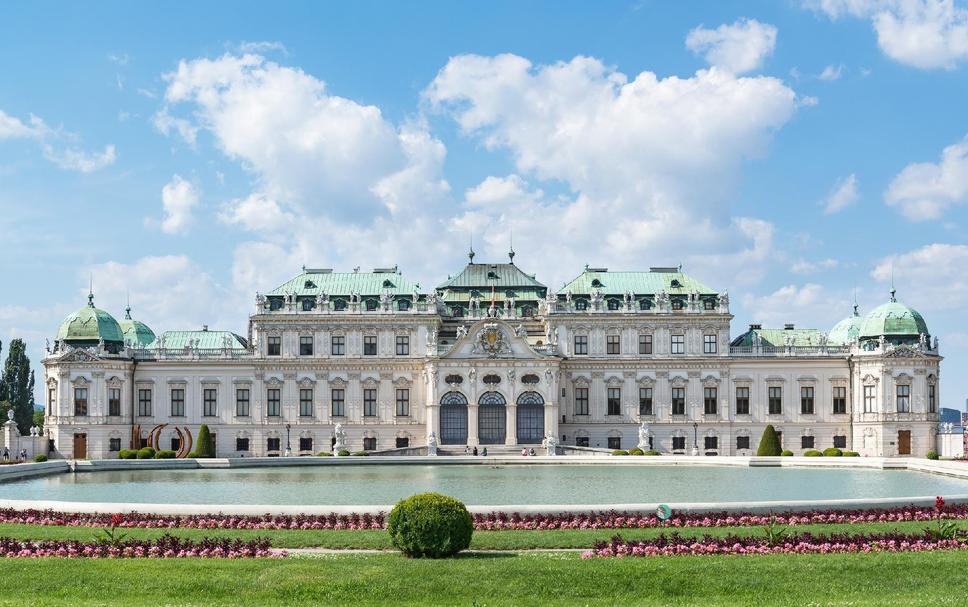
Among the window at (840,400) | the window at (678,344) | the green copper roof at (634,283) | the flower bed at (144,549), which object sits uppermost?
the green copper roof at (634,283)

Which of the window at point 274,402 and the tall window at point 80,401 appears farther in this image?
the window at point 274,402

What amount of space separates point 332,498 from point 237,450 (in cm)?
4585

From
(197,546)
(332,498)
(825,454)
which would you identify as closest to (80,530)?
(197,546)

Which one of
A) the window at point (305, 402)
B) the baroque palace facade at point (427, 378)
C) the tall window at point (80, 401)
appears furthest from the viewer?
the window at point (305, 402)

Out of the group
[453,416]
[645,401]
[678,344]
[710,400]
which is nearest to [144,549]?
[453,416]

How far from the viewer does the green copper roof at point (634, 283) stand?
85.5 metres

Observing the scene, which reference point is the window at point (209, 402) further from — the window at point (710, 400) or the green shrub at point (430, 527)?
the green shrub at point (430, 527)

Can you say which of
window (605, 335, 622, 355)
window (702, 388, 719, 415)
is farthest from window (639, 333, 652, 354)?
window (702, 388, 719, 415)

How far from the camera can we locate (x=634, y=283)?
86.0 meters

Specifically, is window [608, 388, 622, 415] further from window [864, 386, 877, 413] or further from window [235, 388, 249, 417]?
window [235, 388, 249, 417]

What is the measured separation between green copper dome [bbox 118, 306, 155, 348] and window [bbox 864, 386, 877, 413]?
50.9m

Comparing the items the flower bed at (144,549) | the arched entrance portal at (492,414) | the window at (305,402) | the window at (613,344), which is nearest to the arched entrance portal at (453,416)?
Answer: the arched entrance portal at (492,414)

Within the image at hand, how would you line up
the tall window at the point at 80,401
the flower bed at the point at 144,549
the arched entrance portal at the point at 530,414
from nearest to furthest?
the flower bed at the point at 144,549 < the tall window at the point at 80,401 < the arched entrance portal at the point at 530,414

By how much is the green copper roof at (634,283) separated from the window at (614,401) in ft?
22.8
